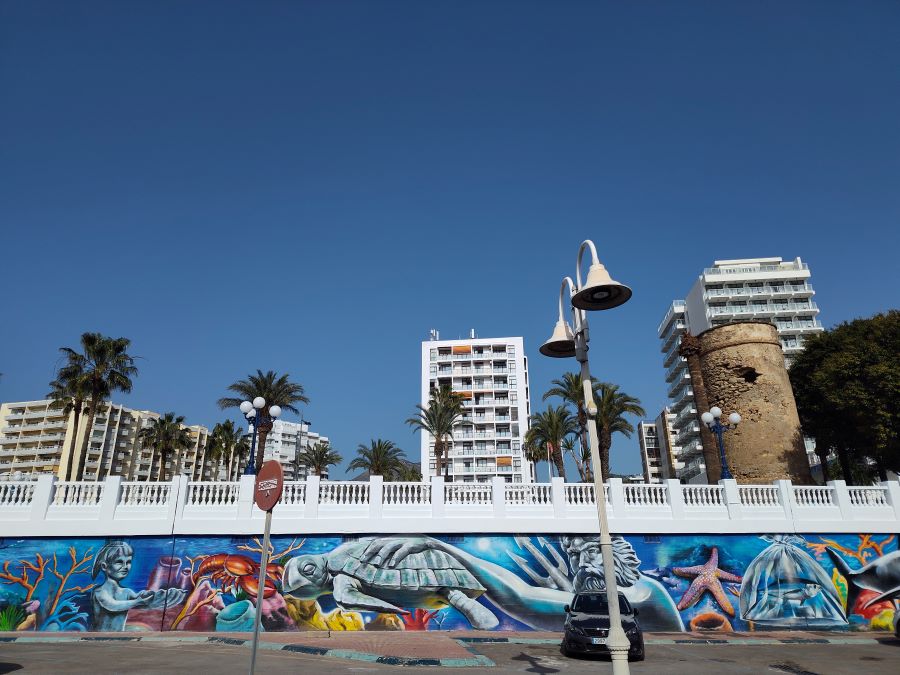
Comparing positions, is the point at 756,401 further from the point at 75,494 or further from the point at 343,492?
the point at 75,494

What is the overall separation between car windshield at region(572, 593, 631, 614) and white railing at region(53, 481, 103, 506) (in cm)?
A: 1430

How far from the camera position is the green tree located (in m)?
24.9

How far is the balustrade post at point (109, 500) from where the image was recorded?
16.3m

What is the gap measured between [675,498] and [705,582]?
2650 mm

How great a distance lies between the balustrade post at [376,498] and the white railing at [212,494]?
4.15 m

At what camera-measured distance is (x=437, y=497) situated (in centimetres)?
1742

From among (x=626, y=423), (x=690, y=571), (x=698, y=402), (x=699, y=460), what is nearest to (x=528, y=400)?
(x=699, y=460)

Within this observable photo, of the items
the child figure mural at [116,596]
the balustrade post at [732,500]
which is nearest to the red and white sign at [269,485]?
the child figure mural at [116,596]

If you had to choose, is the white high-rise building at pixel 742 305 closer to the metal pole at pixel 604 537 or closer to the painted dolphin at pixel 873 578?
the painted dolphin at pixel 873 578

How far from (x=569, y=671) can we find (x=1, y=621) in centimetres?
1583

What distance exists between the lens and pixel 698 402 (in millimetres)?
29703

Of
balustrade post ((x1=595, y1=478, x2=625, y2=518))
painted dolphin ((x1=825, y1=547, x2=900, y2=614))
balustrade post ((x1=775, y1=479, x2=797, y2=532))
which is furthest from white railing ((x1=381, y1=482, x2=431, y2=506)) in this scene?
painted dolphin ((x1=825, y1=547, x2=900, y2=614))

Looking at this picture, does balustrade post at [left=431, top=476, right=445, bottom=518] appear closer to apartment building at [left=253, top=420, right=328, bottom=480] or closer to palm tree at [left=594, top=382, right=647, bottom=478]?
palm tree at [left=594, top=382, right=647, bottom=478]

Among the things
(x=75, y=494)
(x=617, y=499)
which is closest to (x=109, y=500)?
(x=75, y=494)
